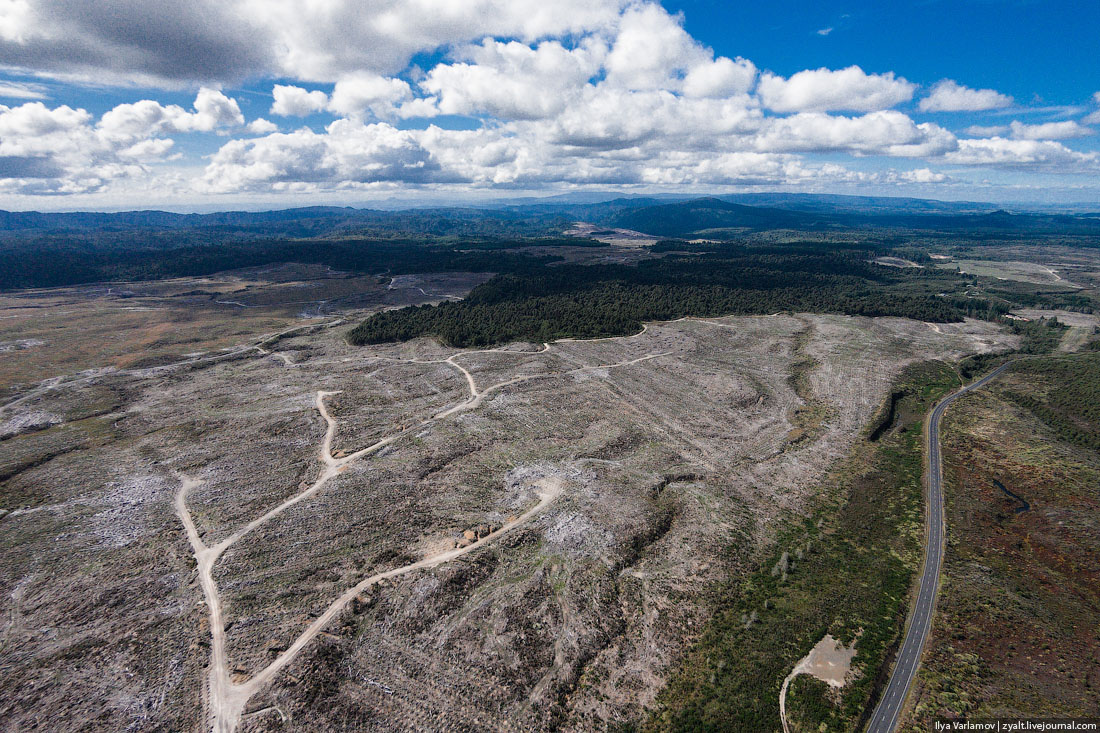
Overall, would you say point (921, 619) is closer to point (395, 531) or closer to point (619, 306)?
point (395, 531)

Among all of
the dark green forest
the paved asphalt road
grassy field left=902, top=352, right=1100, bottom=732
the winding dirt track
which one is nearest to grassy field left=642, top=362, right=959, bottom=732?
the paved asphalt road

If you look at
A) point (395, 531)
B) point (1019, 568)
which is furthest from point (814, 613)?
point (395, 531)

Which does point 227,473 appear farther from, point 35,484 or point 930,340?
point 930,340

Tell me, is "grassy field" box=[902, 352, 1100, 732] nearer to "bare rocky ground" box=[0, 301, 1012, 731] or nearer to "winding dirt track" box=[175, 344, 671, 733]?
"bare rocky ground" box=[0, 301, 1012, 731]

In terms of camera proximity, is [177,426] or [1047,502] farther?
[177,426]

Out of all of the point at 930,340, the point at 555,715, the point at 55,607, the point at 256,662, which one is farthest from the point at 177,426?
the point at 930,340

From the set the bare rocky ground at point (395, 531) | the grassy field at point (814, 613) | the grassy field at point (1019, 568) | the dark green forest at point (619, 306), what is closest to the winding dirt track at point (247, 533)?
the bare rocky ground at point (395, 531)
